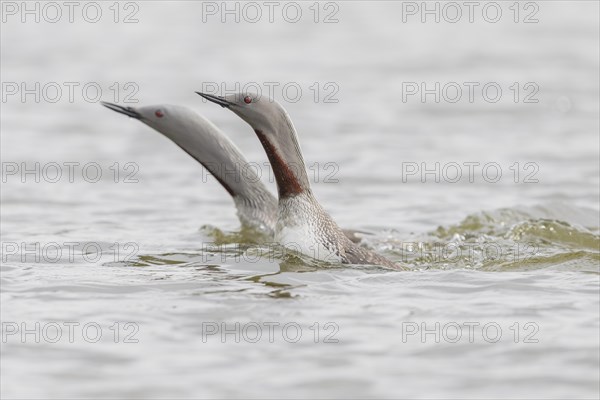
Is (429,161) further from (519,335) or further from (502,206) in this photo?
(519,335)

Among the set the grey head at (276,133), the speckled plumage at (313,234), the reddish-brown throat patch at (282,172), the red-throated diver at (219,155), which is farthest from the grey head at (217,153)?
the speckled plumage at (313,234)

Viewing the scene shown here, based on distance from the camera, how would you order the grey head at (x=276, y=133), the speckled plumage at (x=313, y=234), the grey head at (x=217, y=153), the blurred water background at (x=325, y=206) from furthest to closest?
the grey head at (x=217, y=153) → the speckled plumage at (x=313, y=234) → the grey head at (x=276, y=133) → the blurred water background at (x=325, y=206)

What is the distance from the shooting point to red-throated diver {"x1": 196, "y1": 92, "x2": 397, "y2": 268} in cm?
938

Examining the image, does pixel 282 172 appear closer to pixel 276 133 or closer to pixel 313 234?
pixel 276 133

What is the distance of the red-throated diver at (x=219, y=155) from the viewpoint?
1086 centimetres

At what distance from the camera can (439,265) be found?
10000mm

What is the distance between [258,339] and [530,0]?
70.4 feet

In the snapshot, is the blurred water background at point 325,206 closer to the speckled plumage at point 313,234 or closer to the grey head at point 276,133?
the speckled plumage at point 313,234

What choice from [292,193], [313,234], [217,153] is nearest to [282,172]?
[292,193]

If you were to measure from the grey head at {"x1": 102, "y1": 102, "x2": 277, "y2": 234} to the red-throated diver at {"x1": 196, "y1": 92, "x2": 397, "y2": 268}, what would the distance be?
1323 mm

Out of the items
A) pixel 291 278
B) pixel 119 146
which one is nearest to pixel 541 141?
pixel 119 146

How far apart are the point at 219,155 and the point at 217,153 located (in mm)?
33

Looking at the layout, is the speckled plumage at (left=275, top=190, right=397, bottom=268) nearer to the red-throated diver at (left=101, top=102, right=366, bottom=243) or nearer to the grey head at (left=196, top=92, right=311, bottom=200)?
the grey head at (left=196, top=92, right=311, bottom=200)

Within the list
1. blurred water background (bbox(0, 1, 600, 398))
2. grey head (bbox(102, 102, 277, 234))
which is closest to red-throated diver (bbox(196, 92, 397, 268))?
blurred water background (bbox(0, 1, 600, 398))
